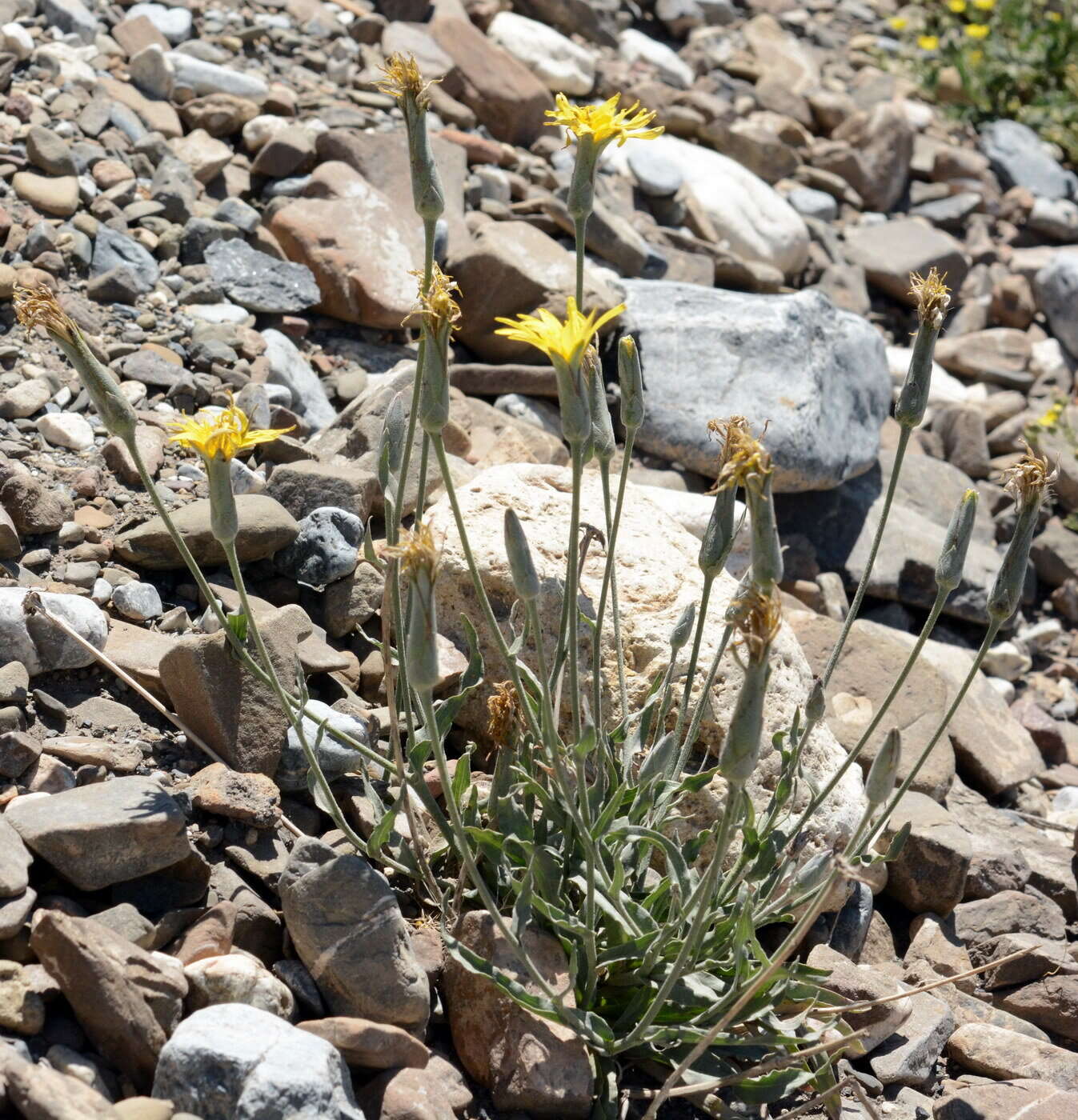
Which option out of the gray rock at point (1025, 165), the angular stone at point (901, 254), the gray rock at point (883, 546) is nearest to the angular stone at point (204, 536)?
the gray rock at point (883, 546)

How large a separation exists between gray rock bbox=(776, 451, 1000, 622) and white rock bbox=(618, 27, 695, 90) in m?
3.94

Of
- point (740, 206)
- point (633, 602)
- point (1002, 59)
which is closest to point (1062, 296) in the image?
point (740, 206)

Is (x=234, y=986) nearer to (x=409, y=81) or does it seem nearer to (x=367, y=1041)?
(x=367, y=1041)

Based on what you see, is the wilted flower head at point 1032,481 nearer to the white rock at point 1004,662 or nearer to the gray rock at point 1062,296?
the white rock at point 1004,662

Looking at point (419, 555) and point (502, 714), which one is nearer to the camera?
point (419, 555)

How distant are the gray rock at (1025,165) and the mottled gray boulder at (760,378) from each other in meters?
4.70

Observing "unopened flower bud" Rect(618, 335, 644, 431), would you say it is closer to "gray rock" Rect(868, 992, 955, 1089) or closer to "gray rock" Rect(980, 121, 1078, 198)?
"gray rock" Rect(868, 992, 955, 1089)

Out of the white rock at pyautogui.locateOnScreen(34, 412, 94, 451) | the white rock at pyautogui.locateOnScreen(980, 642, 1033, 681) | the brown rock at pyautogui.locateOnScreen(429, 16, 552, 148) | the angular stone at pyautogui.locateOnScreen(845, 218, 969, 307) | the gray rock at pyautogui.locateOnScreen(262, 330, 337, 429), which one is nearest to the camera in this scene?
the white rock at pyautogui.locateOnScreen(34, 412, 94, 451)

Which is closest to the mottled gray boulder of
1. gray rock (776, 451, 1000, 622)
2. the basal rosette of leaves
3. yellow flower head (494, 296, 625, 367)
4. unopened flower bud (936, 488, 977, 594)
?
gray rock (776, 451, 1000, 622)

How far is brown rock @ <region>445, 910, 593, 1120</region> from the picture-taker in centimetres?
284

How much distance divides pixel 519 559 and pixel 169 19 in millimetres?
5159

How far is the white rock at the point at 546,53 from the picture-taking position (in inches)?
320

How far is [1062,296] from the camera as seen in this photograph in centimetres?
877

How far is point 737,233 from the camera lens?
7.82m
